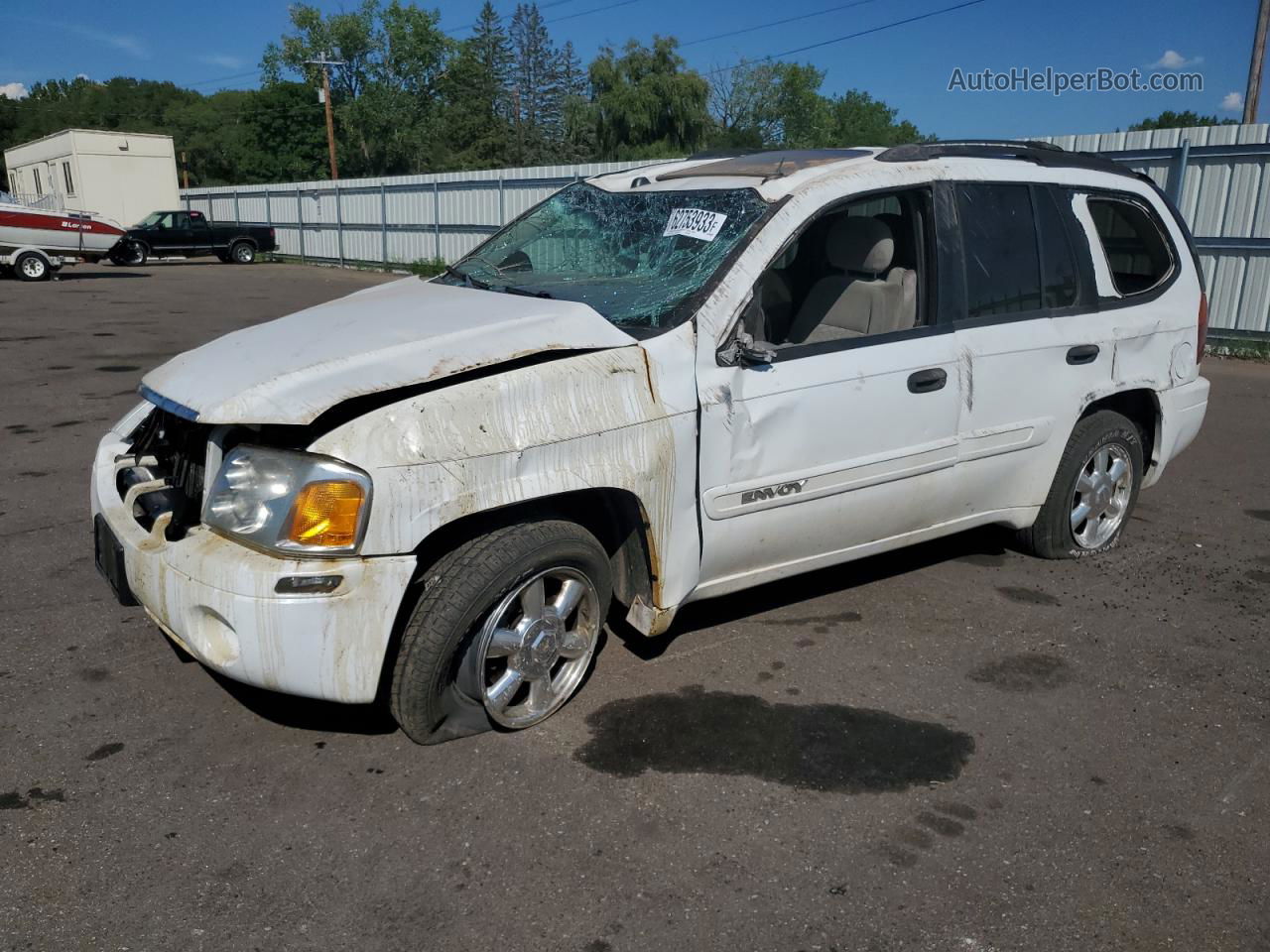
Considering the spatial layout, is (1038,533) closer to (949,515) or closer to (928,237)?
(949,515)

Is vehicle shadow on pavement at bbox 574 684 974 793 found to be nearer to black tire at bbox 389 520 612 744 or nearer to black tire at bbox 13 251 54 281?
black tire at bbox 389 520 612 744

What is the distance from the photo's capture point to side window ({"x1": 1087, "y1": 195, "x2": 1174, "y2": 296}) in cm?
482

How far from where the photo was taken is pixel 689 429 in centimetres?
330

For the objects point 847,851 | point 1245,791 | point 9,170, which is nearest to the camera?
point 847,851

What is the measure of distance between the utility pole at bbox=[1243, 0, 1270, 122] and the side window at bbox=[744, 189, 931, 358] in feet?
58.7

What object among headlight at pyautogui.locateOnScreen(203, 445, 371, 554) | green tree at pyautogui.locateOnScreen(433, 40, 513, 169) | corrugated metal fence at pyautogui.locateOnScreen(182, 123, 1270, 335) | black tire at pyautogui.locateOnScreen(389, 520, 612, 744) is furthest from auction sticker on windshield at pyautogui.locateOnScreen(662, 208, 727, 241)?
green tree at pyautogui.locateOnScreen(433, 40, 513, 169)

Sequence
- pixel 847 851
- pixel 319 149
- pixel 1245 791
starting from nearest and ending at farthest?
pixel 847 851 → pixel 1245 791 → pixel 319 149

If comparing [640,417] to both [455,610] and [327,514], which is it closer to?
[455,610]

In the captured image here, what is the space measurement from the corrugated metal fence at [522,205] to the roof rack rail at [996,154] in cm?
696

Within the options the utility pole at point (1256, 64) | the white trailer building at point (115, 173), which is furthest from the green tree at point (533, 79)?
the utility pole at point (1256, 64)

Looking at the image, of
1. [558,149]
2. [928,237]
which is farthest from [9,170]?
[928,237]

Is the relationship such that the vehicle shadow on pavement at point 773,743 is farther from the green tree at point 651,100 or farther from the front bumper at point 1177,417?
the green tree at point 651,100

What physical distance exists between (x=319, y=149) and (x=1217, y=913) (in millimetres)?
79201

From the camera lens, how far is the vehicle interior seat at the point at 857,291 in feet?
13.2
